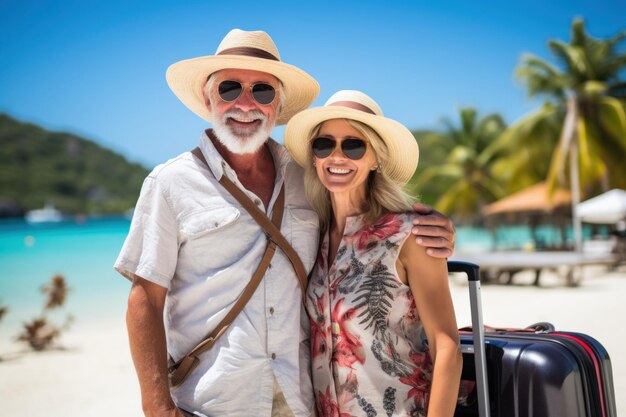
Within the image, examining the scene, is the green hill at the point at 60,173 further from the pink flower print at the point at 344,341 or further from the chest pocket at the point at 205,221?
the pink flower print at the point at 344,341

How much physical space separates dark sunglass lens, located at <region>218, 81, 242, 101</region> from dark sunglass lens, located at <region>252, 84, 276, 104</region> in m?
0.07

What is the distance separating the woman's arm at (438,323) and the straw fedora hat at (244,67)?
1.02m

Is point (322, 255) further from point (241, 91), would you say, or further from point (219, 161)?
point (241, 91)

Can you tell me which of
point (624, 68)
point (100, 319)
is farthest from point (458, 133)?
point (100, 319)

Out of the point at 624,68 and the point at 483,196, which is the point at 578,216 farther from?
the point at 483,196

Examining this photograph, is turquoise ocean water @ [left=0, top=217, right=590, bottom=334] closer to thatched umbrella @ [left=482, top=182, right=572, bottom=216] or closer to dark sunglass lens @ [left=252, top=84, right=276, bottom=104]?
thatched umbrella @ [left=482, top=182, right=572, bottom=216]

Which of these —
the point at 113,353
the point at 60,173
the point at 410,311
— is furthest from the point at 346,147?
the point at 60,173

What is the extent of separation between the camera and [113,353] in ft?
35.8

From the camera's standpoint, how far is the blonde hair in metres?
2.61

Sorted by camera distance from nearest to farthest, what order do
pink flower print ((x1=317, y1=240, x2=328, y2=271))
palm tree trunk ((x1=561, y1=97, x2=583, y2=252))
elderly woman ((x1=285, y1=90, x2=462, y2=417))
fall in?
elderly woman ((x1=285, y1=90, x2=462, y2=417))
pink flower print ((x1=317, y1=240, x2=328, y2=271))
palm tree trunk ((x1=561, y1=97, x2=583, y2=252))

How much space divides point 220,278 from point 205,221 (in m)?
→ 0.24

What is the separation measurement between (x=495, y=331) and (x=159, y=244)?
58.4 inches

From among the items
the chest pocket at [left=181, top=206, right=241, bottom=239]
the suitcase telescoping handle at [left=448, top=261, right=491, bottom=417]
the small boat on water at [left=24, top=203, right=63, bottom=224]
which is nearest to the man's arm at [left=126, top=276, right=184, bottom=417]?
the chest pocket at [left=181, top=206, right=241, bottom=239]

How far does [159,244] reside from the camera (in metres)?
2.32
